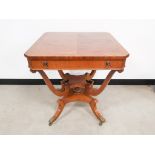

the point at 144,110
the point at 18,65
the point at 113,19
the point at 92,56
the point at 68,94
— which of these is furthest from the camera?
the point at 18,65

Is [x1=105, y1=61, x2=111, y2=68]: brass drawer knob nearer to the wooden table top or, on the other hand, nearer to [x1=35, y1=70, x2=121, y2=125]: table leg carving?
the wooden table top

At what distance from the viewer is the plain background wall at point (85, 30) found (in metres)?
2.15

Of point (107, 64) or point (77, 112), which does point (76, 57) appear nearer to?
point (107, 64)

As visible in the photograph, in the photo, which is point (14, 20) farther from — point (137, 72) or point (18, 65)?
point (137, 72)

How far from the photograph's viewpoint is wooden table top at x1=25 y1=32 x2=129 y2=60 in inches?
52.2

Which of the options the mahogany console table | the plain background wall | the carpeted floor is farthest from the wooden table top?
the carpeted floor

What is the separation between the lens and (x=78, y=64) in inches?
53.6

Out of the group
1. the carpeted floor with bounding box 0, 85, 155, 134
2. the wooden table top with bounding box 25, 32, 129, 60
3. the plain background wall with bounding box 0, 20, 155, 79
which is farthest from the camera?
the plain background wall with bounding box 0, 20, 155, 79

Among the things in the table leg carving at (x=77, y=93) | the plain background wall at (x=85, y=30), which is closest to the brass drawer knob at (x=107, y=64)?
the table leg carving at (x=77, y=93)

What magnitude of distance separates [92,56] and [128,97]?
3.65 ft

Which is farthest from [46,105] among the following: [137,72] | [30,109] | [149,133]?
[137,72]

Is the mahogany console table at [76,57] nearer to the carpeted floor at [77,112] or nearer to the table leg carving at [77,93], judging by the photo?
the table leg carving at [77,93]

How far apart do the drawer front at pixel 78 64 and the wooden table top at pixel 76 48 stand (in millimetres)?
47

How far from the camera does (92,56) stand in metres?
1.32
